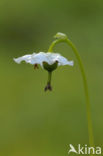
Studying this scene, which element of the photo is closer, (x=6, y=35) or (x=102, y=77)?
(x=102, y=77)

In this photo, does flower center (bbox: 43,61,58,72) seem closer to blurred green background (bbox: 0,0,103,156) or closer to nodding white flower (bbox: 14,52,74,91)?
nodding white flower (bbox: 14,52,74,91)

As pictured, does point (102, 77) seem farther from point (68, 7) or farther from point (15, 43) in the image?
point (68, 7)

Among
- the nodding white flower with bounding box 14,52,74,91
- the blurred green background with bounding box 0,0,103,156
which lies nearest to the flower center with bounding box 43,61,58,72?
the nodding white flower with bounding box 14,52,74,91

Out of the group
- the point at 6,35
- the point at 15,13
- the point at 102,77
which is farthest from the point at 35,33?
the point at 102,77

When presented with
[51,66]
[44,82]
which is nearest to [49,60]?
[51,66]

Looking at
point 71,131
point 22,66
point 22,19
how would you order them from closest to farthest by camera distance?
point 71,131
point 22,66
point 22,19

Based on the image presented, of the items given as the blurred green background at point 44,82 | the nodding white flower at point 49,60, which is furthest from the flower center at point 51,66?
the blurred green background at point 44,82

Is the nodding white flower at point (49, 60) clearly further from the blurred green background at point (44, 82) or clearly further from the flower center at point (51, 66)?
the blurred green background at point (44, 82)

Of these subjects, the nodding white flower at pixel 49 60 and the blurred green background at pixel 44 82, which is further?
the blurred green background at pixel 44 82

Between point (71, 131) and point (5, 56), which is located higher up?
point (5, 56)
